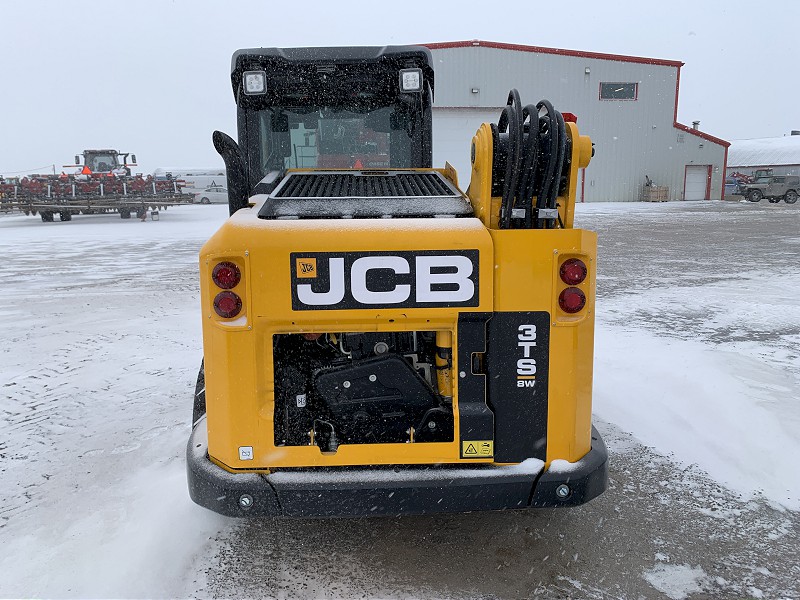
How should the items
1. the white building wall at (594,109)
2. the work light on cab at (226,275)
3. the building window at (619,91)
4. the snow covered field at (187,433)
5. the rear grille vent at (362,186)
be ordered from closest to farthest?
1. the work light on cab at (226,275)
2. the snow covered field at (187,433)
3. the rear grille vent at (362,186)
4. the white building wall at (594,109)
5. the building window at (619,91)

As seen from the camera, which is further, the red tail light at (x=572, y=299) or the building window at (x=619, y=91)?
the building window at (x=619, y=91)

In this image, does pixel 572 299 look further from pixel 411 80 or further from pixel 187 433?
pixel 187 433

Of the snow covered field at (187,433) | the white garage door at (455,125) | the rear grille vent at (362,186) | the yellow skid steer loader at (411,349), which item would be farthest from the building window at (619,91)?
the yellow skid steer loader at (411,349)

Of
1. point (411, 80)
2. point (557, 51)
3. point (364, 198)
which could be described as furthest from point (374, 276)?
point (557, 51)

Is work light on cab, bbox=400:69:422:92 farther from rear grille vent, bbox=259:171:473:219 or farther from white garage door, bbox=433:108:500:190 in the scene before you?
white garage door, bbox=433:108:500:190

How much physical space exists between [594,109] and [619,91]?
5.74ft

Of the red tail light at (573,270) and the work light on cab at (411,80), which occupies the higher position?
the work light on cab at (411,80)

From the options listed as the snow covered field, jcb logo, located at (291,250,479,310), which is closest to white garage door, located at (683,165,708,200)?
the snow covered field

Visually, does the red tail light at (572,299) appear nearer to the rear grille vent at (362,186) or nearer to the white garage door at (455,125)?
the rear grille vent at (362,186)

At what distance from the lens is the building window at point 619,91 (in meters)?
32.7

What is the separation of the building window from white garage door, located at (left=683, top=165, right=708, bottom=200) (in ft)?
18.8

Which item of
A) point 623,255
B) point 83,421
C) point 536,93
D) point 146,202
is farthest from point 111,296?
point 536,93

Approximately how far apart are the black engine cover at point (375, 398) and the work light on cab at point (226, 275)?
59 cm

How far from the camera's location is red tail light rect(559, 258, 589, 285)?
2.50 m
